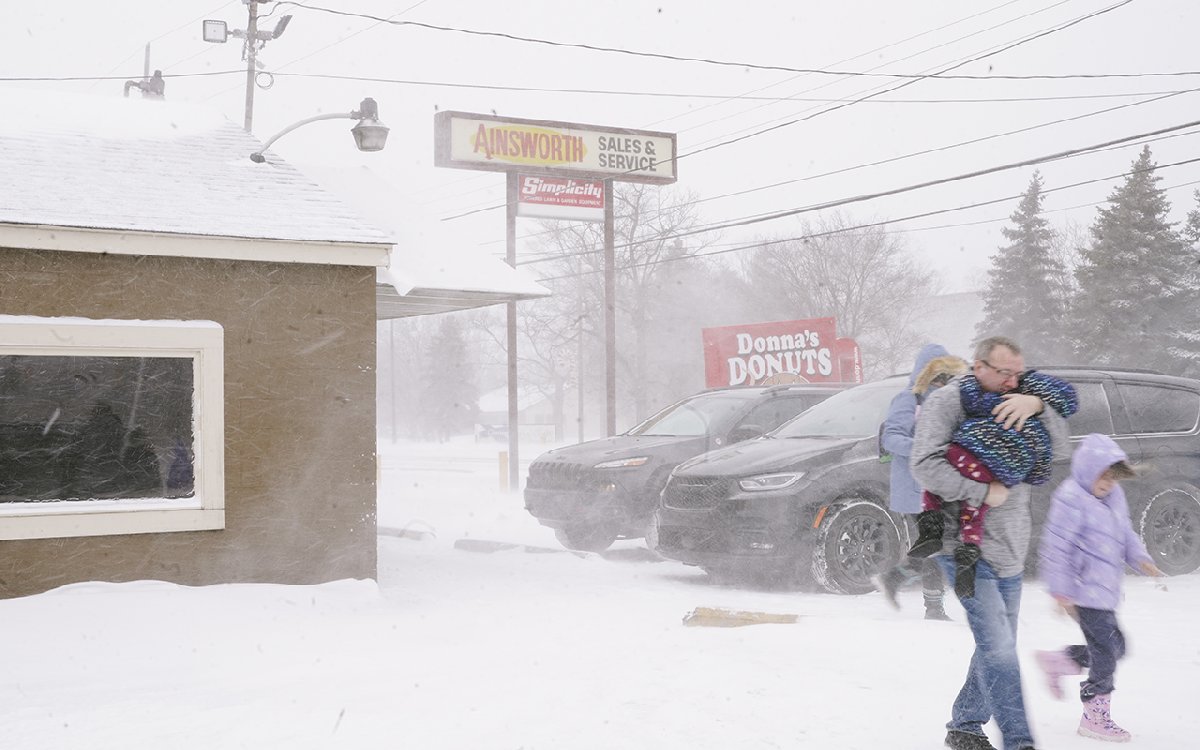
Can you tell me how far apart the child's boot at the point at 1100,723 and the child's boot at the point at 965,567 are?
3.14 feet

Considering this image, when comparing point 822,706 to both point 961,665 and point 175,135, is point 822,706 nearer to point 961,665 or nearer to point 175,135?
point 961,665

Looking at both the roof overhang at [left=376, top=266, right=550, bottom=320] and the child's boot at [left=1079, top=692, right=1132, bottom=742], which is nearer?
the child's boot at [left=1079, top=692, right=1132, bottom=742]

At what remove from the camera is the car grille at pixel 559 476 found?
11.4 m

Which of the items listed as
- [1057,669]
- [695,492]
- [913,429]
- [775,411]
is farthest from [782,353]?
[1057,669]

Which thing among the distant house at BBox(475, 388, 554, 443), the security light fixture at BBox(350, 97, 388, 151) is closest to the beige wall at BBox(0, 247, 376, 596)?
the security light fixture at BBox(350, 97, 388, 151)

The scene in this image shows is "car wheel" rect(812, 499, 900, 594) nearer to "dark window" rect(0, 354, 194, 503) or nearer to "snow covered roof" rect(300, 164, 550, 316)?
"snow covered roof" rect(300, 164, 550, 316)

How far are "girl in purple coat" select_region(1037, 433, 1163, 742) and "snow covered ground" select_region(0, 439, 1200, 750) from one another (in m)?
0.23

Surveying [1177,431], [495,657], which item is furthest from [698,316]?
[495,657]

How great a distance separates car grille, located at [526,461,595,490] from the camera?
37.5 ft

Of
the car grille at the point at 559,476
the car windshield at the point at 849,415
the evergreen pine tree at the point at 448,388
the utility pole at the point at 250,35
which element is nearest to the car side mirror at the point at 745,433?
the car windshield at the point at 849,415

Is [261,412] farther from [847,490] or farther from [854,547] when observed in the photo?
[854,547]

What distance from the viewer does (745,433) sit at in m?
11.4

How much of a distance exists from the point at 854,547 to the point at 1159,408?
3.35m

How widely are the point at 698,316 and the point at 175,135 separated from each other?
45781 mm
